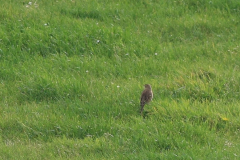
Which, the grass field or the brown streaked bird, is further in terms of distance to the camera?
the brown streaked bird

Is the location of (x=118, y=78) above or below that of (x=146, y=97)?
below

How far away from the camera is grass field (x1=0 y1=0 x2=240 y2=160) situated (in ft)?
23.0

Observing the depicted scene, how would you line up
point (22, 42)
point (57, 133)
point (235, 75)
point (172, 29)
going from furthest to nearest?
point (172, 29)
point (22, 42)
point (235, 75)
point (57, 133)

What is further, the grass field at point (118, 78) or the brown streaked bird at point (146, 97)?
the brown streaked bird at point (146, 97)

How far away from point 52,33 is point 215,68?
3.52 metres

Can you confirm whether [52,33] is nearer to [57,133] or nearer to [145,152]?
[57,133]

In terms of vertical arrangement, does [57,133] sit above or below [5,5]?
below

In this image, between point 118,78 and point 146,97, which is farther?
point 118,78

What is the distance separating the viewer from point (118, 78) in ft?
30.5

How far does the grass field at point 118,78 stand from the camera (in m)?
7.00

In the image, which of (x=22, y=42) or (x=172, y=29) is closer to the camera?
(x=22, y=42)

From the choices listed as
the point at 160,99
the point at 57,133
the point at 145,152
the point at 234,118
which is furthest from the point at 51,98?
the point at 234,118

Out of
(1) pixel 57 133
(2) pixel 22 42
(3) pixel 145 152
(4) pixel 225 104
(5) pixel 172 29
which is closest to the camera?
(3) pixel 145 152

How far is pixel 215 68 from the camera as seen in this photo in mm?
9445
